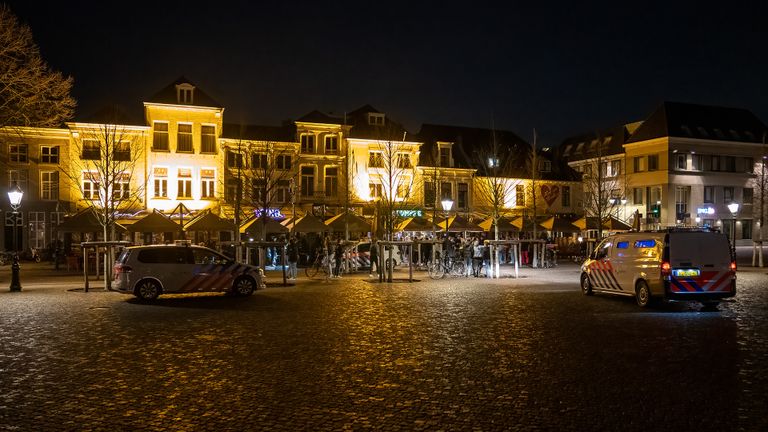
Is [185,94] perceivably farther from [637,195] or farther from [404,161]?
[637,195]

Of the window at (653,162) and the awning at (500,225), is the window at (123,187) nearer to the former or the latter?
the awning at (500,225)

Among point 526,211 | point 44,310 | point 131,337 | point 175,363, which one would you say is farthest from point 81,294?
point 526,211

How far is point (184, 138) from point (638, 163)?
1652 inches

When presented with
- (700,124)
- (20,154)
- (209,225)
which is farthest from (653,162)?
(20,154)

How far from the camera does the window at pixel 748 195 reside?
2547 inches

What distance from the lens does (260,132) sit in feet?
167

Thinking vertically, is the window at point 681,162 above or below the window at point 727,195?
above

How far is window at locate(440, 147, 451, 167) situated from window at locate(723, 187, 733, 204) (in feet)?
92.4

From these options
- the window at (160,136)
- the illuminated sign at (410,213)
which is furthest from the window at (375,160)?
the window at (160,136)

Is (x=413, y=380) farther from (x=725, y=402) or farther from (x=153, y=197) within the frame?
(x=153, y=197)

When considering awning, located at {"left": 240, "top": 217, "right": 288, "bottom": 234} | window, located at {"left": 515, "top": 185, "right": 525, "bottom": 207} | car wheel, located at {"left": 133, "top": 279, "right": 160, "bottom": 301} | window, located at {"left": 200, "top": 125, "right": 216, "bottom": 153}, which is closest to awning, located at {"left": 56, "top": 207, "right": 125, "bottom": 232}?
awning, located at {"left": 240, "top": 217, "right": 288, "bottom": 234}

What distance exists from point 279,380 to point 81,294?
15.5 m

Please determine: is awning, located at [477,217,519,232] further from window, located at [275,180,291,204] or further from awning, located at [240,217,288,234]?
window, located at [275,180,291,204]

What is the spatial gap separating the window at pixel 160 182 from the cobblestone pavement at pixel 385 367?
29.8m
